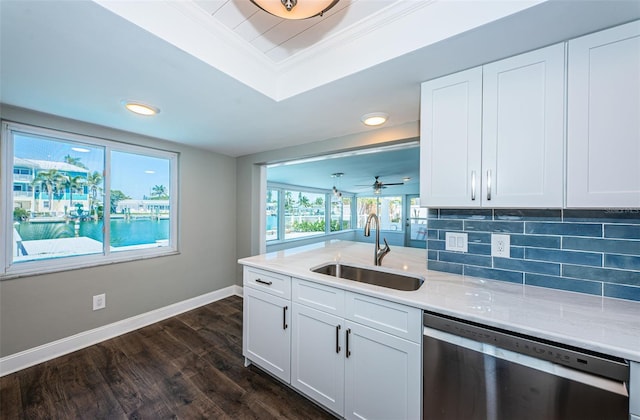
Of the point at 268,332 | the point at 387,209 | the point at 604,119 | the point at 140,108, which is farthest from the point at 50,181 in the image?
the point at 387,209

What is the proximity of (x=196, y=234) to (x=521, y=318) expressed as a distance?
11.1 feet

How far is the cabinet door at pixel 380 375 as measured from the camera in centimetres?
124

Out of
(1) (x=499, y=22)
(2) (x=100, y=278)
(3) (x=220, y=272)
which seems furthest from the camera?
(3) (x=220, y=272)

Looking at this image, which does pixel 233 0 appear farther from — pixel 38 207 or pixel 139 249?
pixel 139 249

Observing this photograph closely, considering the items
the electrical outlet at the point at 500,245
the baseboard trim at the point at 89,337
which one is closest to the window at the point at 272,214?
the baseboard trim at the point at 89,337

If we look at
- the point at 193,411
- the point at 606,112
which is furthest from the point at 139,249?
the point at 606,112

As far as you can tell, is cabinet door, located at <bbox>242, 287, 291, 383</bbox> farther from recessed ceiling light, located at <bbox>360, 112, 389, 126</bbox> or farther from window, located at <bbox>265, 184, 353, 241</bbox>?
window, located at <bbox>265, 184, 353, 241</bbox>

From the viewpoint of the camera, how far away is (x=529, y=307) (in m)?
1.13

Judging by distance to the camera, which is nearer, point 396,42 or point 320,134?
point 396,42

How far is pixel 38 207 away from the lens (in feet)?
6.95

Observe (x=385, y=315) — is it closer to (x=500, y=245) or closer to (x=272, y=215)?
(x=500, y=245)

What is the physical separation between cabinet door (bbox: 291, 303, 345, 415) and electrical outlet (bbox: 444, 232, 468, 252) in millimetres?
922

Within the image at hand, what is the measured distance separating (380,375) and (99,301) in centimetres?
278

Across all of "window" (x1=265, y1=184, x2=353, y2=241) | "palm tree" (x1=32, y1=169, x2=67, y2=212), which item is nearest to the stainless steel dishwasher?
"palm tree" (x1=32, y1=169, x2=67, y2=212)
